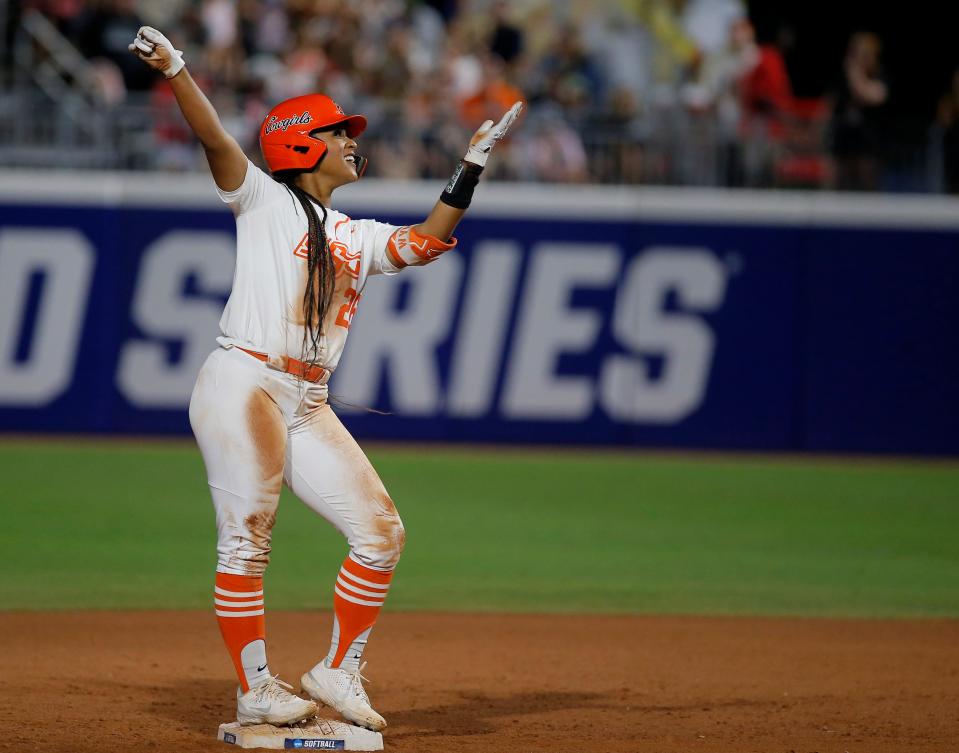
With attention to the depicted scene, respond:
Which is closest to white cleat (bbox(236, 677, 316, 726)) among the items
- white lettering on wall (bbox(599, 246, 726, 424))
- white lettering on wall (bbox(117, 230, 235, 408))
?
white lettering on wall (bbox(117, 230, 235, 408))

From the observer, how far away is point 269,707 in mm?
5289

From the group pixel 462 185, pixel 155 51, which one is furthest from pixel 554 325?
pixel 155 51

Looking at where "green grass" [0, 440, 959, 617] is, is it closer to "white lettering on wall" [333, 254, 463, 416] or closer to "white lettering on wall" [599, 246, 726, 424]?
"white lettering on wall" [333, 254, 463, 416]

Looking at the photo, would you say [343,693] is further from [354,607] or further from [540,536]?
[540,536]

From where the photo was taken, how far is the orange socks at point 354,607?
5453 millimetres

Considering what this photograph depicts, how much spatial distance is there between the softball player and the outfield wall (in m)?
9.36

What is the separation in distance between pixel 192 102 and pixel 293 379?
1.05 meters

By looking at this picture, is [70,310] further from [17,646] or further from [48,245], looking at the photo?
[17,646]

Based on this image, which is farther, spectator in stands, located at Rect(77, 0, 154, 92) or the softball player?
spectator in stands, located at Rect(77, 0, 154, 92)

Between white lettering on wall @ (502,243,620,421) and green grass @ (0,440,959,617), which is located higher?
white lettering on wall @ (502,243,620,421)

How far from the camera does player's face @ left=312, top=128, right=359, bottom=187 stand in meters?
5.50

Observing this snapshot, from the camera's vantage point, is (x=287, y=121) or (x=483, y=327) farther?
(x=483, y=327)

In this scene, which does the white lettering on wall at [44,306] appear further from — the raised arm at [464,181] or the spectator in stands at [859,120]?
the raised arm at [464,181]

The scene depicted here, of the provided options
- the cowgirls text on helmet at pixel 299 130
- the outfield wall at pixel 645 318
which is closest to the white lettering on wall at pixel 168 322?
the outfield wall at pixel 645 318
